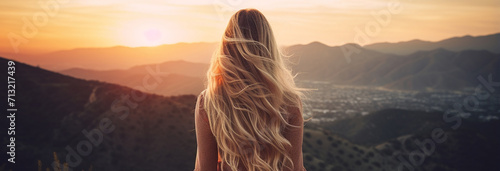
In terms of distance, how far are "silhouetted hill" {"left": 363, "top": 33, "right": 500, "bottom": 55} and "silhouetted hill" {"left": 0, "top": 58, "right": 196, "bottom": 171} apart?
145539 millimetres

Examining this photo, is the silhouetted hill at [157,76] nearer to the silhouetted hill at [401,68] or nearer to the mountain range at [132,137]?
the mountain range at [132,137]

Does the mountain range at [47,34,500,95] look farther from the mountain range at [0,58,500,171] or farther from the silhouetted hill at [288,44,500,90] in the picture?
the mountain range at [0,58,500,171]

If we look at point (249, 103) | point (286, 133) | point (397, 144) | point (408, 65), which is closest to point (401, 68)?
point (408, 65)

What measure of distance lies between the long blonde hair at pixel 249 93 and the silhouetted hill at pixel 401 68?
401 ft

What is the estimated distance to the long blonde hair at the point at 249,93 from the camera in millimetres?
2342

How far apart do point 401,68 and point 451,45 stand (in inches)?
1934

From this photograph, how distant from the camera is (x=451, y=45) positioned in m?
177

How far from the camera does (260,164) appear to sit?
244 cm

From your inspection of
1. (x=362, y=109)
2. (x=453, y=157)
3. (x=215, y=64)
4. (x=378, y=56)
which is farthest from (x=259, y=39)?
(x=378, y=56)

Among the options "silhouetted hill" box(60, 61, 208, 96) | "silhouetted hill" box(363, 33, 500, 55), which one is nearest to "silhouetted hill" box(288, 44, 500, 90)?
"silhouetted hill" box(363, 33, 500, 55)

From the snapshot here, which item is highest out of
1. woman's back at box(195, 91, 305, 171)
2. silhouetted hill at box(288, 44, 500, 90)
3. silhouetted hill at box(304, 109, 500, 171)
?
silhouetted hill at box(288, 44, 500, 90)

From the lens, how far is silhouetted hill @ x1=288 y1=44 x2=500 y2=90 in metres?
130

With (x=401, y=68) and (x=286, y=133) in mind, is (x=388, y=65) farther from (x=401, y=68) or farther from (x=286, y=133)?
(x=286, y=133)

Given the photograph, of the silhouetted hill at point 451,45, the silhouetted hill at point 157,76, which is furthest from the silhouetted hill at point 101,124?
the silhouetted hill at point 451,45
